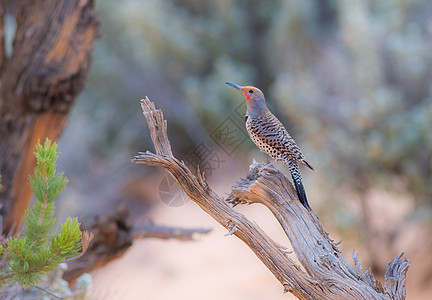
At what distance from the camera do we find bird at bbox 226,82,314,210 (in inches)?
90.4

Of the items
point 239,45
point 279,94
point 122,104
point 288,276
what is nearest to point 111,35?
point 122,104

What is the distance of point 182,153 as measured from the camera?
8852 millimetres

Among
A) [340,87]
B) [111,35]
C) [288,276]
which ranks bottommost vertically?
[288,276]

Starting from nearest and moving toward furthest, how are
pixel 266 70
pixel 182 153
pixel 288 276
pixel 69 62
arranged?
1. pixel 288 276
2. pixel 69 62
3. pixel 182 153
4. pixel 266 70

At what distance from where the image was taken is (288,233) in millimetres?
2205

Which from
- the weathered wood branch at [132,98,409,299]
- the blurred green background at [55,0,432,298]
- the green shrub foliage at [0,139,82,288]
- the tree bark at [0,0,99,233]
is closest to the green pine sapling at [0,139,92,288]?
the green shrub foliage at [0,139,82,288]

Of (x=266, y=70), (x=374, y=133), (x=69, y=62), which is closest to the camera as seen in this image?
(x=69, y=62)

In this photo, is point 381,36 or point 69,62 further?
point 381,36

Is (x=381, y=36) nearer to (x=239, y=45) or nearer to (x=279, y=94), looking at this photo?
(x=279, y=94)

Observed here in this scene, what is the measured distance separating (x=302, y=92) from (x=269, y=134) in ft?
13.9

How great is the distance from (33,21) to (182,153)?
5.55 m

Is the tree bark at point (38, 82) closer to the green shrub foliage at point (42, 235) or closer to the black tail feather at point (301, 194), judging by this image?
the green shrub foliage at point (42, 235)

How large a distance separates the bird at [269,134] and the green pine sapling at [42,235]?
0.91 meters

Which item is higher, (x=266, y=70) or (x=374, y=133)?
(x=266, y=70)
